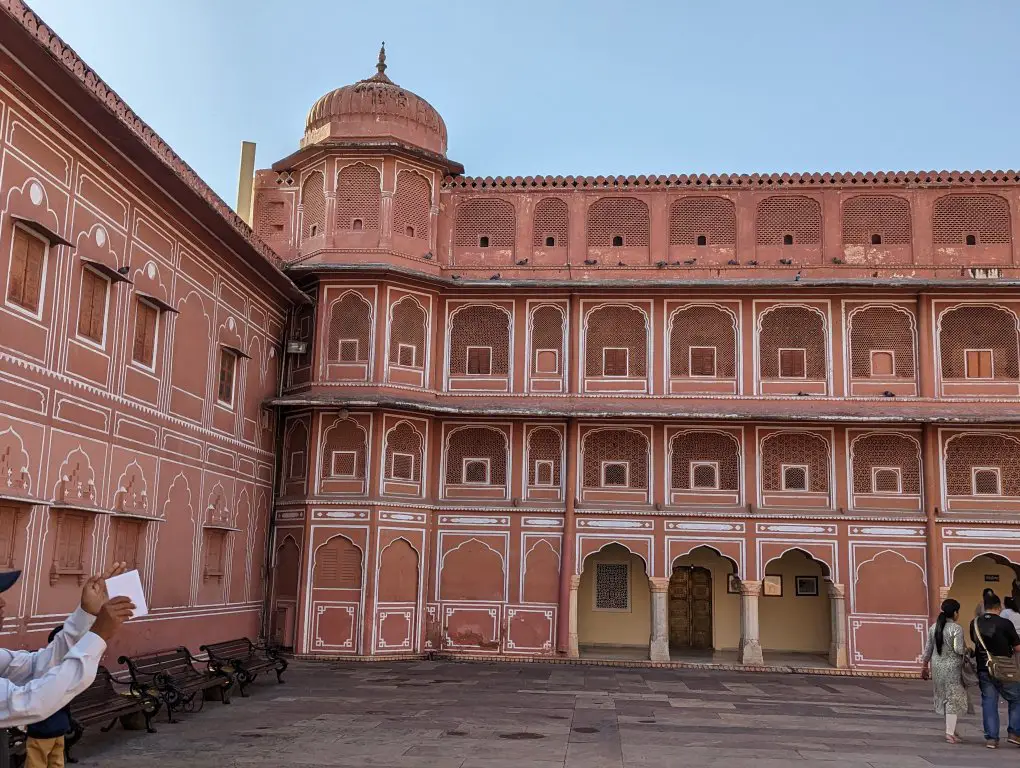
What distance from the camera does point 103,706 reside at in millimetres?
10180

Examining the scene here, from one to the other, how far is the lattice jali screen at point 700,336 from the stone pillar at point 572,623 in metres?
4.77

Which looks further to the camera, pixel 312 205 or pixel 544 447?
pixel 312 205

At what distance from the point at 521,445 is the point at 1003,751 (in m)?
11.8

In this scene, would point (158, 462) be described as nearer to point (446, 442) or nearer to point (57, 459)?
point (57, 459)

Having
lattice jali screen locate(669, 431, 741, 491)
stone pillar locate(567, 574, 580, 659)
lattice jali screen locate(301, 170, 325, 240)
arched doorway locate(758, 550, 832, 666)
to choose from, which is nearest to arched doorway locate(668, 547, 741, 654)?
arched doorway locate(758, 550, 832, 666)

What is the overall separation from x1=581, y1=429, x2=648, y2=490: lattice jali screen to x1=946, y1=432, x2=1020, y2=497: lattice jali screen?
6.11 meters

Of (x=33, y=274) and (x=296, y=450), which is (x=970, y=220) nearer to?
(x=296, y=450)

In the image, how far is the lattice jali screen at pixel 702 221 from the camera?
21781 mm

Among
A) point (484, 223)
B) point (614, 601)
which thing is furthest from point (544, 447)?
point (484, 223)

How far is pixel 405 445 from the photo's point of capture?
68.6 feet

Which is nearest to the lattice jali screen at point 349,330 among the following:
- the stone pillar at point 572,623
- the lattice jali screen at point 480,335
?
the lattice jali screen at point 480,335

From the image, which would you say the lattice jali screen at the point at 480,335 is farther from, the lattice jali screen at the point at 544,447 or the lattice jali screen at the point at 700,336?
the lattice jali screen at the point at 700,336

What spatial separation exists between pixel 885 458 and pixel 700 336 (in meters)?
4.47

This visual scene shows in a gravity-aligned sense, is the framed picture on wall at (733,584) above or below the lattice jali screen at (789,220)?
below
